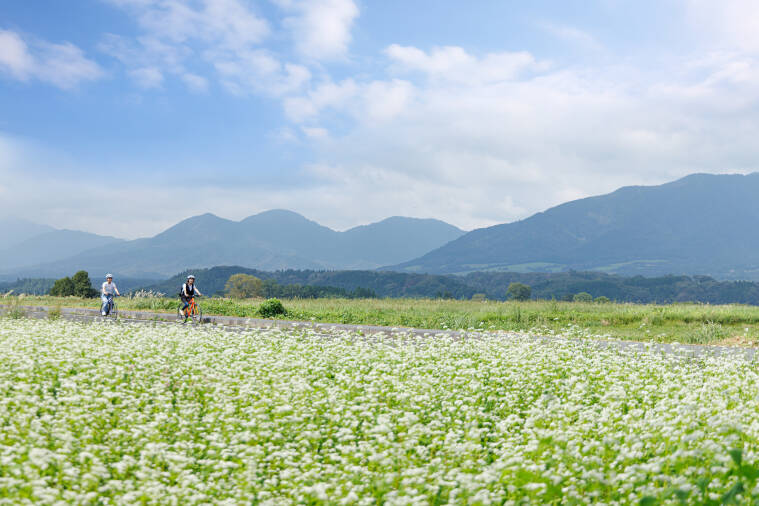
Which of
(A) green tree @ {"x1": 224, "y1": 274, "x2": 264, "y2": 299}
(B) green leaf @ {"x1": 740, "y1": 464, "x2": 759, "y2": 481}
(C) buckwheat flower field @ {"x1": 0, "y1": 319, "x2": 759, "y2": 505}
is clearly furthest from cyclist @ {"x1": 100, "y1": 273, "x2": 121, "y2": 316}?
(A) green tree @ {"x1": 224, "y1": 274, "x2": 264, "y2": 299}

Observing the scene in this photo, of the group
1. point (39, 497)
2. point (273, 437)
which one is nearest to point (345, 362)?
point (273, 437)

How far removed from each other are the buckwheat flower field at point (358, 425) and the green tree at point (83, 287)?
4182 centimetres

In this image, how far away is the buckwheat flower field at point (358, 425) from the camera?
4871mm

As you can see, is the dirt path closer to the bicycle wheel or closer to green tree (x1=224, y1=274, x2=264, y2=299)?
the bicycle wheel

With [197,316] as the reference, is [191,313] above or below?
above

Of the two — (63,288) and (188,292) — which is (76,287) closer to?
(63,288)

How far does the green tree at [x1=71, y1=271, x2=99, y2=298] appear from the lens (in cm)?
A: 5054

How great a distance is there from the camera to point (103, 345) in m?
10.9

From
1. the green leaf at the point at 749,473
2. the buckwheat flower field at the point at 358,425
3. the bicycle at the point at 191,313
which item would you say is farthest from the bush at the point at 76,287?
the green leaf at the point at 749,473

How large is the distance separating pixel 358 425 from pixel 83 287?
51314 millimetres

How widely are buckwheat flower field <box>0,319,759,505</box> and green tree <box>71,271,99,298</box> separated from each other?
41.8 m

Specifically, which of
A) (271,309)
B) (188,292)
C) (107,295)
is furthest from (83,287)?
(188,292)

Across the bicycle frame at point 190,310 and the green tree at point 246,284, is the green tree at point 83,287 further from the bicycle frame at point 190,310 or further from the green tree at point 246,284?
the green tree at point 246,284

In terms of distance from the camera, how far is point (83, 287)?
51969 millimetres
